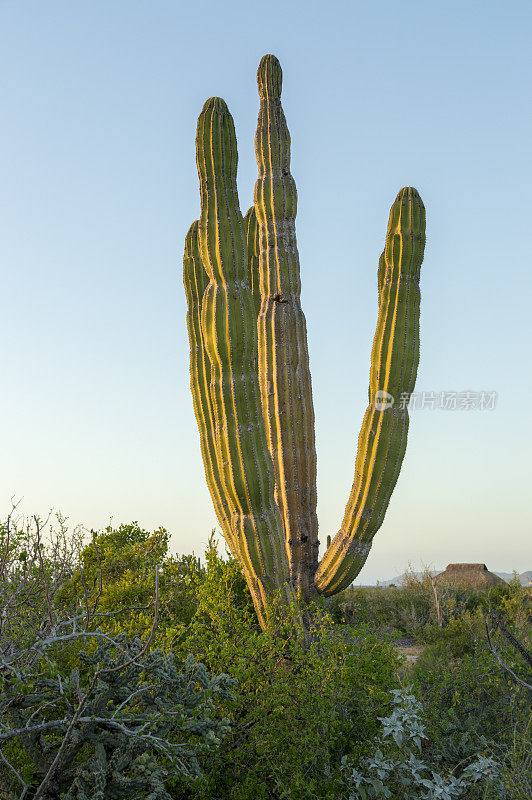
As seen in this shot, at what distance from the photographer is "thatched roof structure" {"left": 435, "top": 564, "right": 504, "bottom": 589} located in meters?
21.6

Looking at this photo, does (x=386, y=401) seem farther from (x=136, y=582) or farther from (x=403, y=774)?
(x=403, y=774)

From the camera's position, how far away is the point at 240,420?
596cm

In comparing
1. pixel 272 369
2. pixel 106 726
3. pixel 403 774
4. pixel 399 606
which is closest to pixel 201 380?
pixel 272 369

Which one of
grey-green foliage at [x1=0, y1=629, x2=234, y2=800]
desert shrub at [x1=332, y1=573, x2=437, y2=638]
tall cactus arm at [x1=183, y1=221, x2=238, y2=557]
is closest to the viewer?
grey-green foliage at [x1=0, y1=629, x2=234, y2=800]

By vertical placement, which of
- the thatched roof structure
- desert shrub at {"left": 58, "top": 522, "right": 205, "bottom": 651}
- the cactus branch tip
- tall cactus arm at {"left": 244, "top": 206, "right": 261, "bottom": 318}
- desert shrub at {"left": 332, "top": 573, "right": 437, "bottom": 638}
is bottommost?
the thatched roof structure

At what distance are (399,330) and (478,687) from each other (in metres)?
3.92

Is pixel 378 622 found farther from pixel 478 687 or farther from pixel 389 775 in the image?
pixel 389 775

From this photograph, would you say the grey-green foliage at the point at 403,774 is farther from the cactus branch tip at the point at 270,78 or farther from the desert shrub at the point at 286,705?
the cactus branch tip at the point at 270,78

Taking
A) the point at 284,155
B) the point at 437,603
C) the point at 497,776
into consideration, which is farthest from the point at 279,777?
the point at 437,603

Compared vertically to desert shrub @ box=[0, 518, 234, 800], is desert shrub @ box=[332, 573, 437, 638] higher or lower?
lower

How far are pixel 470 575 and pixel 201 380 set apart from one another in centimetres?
1865

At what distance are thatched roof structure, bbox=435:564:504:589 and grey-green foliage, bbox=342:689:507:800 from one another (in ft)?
59.2

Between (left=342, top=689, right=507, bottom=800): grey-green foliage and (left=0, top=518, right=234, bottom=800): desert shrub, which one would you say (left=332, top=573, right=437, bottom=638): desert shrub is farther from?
(left=0, top=518, right=234, bottom=800): desert shrub

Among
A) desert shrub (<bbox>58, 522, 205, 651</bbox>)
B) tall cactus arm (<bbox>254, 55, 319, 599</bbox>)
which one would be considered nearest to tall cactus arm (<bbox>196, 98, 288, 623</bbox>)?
desert shrub (<bbox>58, 522, 205, 651</bbox>)
